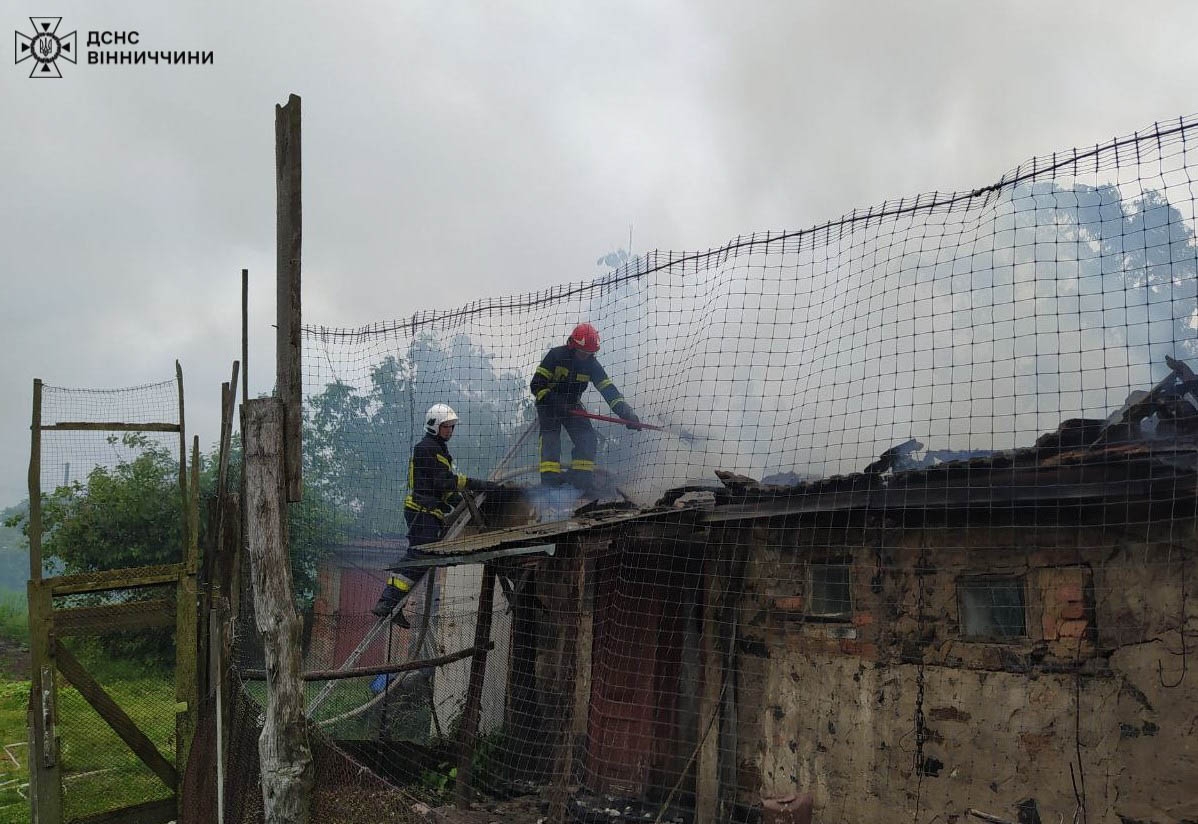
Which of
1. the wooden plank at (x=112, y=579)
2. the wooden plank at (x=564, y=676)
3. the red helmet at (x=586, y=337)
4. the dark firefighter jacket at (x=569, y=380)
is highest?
the red helmet at (x=586, y=337)

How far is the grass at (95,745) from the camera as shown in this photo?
26.7 feet

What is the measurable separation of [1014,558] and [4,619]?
2498 cm

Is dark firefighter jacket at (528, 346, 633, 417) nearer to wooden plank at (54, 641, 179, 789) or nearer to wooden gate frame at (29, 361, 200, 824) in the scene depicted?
wooden gate frame at (29, 361, 200, 824)

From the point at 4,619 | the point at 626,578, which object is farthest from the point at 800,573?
the point at 4,619

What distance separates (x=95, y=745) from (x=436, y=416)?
6.18 metres

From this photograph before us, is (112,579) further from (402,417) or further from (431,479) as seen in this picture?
(402,417)

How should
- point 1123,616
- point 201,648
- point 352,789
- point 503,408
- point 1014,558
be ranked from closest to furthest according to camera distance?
point 352,789 < point 1123,616 < point 1014,558 < point 201,648 < point 503,408

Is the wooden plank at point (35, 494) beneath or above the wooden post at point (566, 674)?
above

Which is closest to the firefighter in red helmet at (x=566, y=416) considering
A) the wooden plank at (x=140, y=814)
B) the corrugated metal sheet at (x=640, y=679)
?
the corrugated metal sheet at (x=640, y=679)

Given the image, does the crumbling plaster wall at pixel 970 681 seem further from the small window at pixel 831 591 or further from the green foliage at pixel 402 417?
the green foliage at pixel 402 417

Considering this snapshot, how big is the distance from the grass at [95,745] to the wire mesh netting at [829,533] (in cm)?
214

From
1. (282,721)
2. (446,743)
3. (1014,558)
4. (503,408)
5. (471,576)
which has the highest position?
(503,408)

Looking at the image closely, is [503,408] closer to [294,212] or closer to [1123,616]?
[294,212]

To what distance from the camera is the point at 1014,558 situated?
18.2 ft
